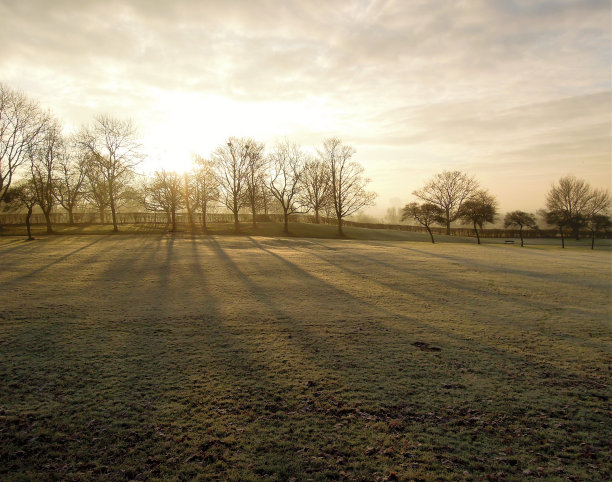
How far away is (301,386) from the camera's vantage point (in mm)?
6176

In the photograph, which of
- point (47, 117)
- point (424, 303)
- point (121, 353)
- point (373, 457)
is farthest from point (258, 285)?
point (47, 117)

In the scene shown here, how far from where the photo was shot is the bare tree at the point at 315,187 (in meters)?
73.8

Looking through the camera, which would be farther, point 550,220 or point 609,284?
point 550,220

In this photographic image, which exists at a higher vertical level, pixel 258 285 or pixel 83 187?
pixel 83 187

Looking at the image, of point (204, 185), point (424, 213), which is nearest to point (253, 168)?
point (204, 185)

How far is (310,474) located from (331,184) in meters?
70.1

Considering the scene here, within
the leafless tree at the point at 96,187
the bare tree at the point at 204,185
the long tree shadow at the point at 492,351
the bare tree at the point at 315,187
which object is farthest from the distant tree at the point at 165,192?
the long tree shadow at the point at 492,351

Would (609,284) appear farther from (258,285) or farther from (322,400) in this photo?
(322,400)

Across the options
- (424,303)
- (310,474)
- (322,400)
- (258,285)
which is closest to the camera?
(310,474)

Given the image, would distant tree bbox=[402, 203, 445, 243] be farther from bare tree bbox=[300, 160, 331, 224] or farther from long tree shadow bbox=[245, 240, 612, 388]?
long tree shadow bbox=[245, 240, 612, 388]

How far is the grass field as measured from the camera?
14.3 ft

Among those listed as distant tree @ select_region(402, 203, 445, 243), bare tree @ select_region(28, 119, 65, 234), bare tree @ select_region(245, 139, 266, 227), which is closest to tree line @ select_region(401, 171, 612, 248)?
distant tree @ select_region(402, 203, 445, 243)

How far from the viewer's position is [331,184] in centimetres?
7244

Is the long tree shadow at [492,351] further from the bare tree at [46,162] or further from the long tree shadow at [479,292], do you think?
the bare tree at [46,162]
